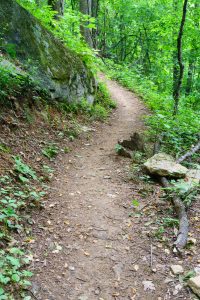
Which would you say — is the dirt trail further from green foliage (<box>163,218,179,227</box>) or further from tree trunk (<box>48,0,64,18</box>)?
tree trunk (<box>48,0,64,18</box>)

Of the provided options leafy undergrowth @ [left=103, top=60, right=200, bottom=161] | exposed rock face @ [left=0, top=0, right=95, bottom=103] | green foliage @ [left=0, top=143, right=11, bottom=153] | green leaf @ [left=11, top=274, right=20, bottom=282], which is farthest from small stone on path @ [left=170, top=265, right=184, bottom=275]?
exposed rock face @ [left=0, top=0, right=95, bottom=103]

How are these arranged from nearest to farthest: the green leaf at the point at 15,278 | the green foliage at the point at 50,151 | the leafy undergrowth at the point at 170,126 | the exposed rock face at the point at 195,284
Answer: the green leaf at the point at 15,278, the exposed rock face at the point at 195,284, the green foliage at the point at 50,151, the leafy undergrowth at the point at 170,126

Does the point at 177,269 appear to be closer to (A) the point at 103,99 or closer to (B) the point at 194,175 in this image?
(B) the point at 194,175

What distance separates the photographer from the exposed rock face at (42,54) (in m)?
7.73

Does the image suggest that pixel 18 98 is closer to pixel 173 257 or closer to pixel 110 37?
pixel 173 257

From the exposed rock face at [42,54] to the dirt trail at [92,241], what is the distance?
2.84 m

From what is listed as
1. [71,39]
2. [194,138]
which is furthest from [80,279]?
[71,39]

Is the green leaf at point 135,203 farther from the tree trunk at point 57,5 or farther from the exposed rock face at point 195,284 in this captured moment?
the tree trunk at point 57,5

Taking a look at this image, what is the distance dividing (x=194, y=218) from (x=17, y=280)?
3012 mm

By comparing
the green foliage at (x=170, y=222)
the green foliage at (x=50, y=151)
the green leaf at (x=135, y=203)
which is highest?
the green foliage at (x=50, y=151)

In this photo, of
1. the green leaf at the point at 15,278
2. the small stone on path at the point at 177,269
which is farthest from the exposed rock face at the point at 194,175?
the green leaf at the point at 15,278

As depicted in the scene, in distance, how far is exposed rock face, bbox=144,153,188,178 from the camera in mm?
6090

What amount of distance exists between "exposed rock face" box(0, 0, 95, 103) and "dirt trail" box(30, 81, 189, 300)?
2.84 metres

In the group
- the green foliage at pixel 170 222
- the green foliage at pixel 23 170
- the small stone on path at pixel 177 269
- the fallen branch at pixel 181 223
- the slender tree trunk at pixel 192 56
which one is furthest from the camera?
the slender tree trunk at pixel 192 56
